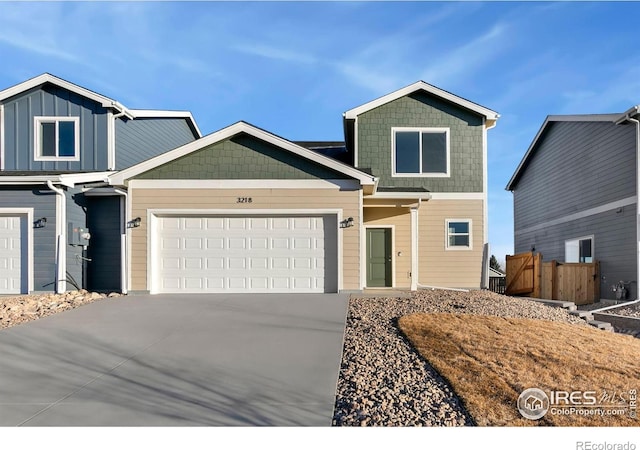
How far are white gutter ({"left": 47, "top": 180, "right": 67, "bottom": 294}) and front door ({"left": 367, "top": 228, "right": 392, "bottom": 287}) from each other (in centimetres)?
867

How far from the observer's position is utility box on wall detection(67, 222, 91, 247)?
12703mm

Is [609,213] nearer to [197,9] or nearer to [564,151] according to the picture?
[564,151]

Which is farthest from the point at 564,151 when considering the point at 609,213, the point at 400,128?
the point at 400,128

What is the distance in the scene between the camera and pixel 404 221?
46.1 ft

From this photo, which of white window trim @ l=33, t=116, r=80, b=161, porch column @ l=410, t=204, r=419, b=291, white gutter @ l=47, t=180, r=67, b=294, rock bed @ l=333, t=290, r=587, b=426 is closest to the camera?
rock bed @ l=333, t=290, r=587, b=426

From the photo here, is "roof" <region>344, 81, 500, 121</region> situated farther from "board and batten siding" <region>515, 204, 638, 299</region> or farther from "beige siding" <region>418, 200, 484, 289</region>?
"board and batten siding" <region>515, 204, 638, 299</region>

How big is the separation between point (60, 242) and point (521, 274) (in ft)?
52.0

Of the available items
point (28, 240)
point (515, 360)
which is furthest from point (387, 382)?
point (28, 240)

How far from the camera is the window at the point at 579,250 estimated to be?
16656 millimetres

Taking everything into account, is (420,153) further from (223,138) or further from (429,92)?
(223,138)

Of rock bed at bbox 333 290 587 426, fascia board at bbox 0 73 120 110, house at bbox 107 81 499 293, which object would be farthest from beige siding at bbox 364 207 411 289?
fascia board at bbox 0 73 120 110

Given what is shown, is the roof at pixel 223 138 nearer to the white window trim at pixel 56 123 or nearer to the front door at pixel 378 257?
the front door at pixel 378 257

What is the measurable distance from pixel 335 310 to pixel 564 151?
14.2 m

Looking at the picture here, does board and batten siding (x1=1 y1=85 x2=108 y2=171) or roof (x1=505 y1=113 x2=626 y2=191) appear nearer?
board and batten siding (x1=1 y1=85 x2=108 y2=171)
